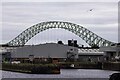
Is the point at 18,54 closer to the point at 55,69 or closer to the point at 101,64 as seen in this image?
the point at 101,64

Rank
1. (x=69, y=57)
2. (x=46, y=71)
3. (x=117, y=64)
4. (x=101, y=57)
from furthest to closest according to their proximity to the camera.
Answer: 1. (x=101, y=57)
2. (x=69, y=57)
3. (x=117, y=64)
4. (x=46, y=71)

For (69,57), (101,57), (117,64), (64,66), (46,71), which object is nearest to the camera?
(46,71)

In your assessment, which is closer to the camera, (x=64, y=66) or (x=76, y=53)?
(x=64, y=66)

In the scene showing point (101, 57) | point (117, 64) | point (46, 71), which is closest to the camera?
point (46, 71)

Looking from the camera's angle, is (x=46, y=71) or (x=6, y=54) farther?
(x=6, y=54)

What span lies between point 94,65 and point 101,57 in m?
23.5

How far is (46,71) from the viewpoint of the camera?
123125mm

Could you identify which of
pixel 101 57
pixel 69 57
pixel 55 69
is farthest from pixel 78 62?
pixel 55 69

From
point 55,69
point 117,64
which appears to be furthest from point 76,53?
point 55,69

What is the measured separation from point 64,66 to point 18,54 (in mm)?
19588

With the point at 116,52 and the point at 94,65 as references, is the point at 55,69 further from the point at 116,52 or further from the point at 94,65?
the point at 116,52

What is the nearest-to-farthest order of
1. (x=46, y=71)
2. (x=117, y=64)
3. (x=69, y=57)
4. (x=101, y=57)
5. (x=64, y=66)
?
(x=46, y=71) → (x=117, y=64) → (x=64, y=66) → (x=69, y=57) → (x=101, y=57)

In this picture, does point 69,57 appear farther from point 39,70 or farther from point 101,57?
point 39,70

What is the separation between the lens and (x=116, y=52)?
183 meters
